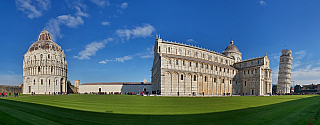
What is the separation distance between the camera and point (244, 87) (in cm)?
7412

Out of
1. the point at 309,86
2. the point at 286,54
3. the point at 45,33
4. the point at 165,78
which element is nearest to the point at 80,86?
the point at 45,33

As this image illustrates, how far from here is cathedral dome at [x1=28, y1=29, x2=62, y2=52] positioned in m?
84.5

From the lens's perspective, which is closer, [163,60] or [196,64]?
[163,60]

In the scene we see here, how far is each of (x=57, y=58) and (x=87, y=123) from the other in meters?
89.9

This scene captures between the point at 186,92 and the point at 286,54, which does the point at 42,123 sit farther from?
the point at 286,54

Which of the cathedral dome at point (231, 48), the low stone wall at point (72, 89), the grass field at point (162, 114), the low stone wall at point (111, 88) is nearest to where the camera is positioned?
the grass field at point (162, 114)

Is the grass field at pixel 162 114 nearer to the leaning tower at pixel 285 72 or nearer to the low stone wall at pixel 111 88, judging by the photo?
the low stone wall at pixel 111 88

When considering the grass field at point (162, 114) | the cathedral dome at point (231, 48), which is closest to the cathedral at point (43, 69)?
the grass field at point (162, 114)

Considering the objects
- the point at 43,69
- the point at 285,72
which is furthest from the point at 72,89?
the point at 285,72

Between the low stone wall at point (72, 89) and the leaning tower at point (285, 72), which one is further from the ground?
the leaning tower at point (285, 72)

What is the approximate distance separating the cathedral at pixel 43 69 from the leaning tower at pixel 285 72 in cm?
11367

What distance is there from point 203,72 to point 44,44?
7713 cm

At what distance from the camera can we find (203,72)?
59344mm

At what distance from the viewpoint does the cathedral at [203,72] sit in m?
51.4
